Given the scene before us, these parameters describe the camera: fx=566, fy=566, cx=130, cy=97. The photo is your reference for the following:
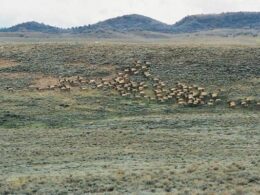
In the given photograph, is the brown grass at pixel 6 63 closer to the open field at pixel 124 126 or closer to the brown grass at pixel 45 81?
the open field at pixel 124 126

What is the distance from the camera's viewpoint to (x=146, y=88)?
6384 cm

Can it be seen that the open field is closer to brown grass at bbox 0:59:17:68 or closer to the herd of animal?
brown grass at bbox 0:59:17:68

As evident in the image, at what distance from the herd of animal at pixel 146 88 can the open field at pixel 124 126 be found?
0.95 metres

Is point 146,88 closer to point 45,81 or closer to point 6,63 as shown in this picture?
point 45,81

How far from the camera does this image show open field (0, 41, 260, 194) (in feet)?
91.4

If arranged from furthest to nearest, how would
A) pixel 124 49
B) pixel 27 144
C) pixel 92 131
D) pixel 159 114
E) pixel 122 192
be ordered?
1. pixel 124 49
2. pixel 159 114
3. pixel 92 131
4. pixel 27 144
5. pixel 122 192

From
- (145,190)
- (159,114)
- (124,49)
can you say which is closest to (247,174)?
(145,190)

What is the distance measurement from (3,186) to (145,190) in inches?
284

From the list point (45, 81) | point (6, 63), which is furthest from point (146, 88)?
point (6, 63)

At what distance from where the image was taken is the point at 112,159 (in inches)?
1406

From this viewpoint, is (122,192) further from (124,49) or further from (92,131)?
(124,49)

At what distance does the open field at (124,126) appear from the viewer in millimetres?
27859

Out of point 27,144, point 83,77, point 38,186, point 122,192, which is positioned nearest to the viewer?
point 122,192

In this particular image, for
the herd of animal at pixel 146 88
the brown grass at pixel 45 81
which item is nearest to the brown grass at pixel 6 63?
the brown grass at pixel 45 81
